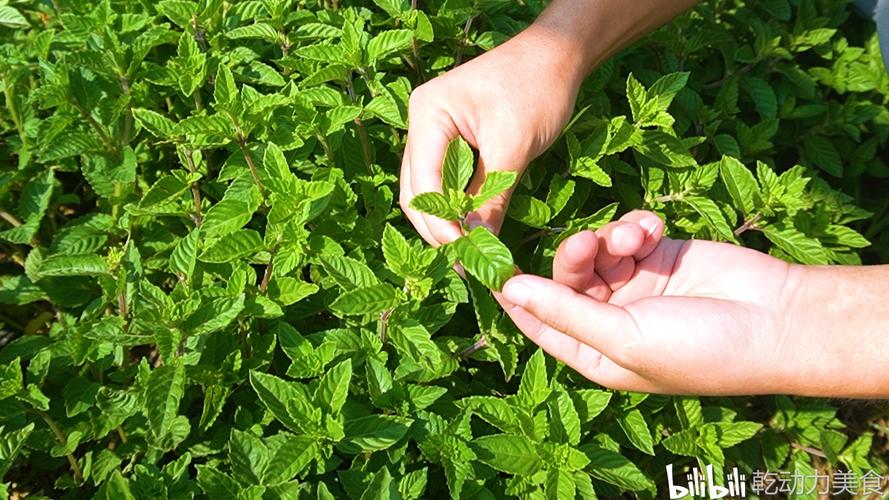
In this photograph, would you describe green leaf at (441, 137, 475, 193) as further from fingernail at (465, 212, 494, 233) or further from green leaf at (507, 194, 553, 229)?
green leaf at (507, 194, 553, 229)

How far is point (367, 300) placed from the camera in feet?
5.78

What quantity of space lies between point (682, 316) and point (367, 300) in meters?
0.72

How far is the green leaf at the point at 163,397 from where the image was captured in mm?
1666

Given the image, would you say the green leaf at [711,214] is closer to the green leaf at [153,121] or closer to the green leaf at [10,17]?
the green leaf at [153,121]

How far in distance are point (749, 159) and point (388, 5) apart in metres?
1.45

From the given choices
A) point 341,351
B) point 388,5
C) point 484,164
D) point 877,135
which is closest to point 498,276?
point 484,164

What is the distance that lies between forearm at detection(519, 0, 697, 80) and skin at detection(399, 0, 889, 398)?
0.01 metres

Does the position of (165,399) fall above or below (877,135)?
above

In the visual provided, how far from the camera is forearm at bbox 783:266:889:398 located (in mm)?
1698

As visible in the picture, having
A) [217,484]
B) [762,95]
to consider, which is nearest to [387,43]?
[217,484]

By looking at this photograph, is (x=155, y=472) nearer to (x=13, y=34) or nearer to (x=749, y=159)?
(x=13, y=34)

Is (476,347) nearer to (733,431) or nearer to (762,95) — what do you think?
(733,431)

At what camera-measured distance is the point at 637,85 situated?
85.5 inches

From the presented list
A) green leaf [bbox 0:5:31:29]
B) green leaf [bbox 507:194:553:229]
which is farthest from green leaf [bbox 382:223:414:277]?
green leaf [bbox 0:5:31:29]
